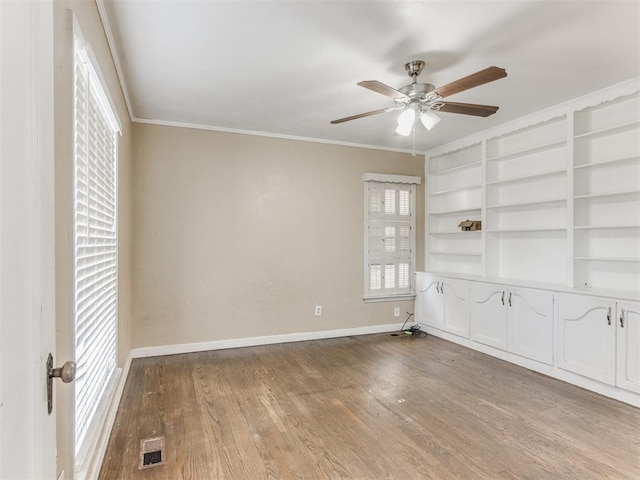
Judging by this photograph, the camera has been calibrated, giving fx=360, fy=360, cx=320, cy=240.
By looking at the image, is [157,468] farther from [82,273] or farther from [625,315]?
[625,315]

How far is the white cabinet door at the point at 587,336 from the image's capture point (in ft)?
9.62

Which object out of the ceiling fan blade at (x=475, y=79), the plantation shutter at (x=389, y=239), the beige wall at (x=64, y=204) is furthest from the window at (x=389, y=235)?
the beige wall at (x=64, y=204)

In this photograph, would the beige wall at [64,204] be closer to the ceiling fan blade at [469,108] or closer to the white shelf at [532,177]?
the ceiling fan blade at [469,108]

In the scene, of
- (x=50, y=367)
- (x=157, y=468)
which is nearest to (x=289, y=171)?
(x=157, y=468)

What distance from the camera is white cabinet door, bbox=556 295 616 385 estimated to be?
2934 millimetres

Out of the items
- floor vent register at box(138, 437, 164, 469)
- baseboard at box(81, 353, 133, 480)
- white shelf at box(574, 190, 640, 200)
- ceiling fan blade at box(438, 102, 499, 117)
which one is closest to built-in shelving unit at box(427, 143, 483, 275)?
white shelf at box(574, 190, 640, 200)

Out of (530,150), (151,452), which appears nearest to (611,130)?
(530,150)

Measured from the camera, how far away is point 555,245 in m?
3.74

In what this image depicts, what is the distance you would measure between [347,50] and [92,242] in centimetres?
202

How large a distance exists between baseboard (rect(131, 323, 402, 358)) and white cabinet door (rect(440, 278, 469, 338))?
75 centimetres

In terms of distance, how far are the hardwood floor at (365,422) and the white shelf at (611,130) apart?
2.26m

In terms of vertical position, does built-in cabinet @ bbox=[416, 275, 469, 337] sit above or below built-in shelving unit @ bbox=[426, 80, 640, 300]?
below

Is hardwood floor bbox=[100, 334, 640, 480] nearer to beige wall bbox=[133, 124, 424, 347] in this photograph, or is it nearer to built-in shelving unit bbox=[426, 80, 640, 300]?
beige wall bbox=[133, 124, 424, 347]

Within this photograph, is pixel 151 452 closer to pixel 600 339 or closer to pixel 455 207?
pixel 600 339
